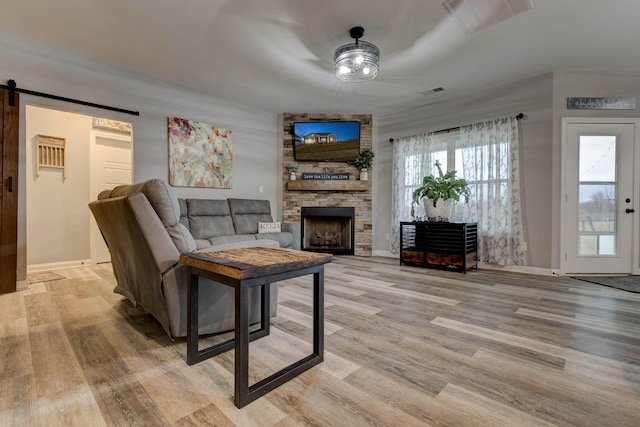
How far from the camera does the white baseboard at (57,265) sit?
164 inches

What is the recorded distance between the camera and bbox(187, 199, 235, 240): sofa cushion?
4.21 meters

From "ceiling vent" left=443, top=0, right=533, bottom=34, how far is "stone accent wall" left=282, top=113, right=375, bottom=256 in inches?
112

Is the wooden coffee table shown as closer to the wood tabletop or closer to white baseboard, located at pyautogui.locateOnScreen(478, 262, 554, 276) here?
the wood tabletop

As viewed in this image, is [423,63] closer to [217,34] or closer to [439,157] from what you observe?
[439,157]

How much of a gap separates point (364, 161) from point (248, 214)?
224 cm

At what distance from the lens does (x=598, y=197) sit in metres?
3.85

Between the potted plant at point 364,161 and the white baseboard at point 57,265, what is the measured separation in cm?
462

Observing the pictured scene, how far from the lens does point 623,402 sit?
1.32 meters

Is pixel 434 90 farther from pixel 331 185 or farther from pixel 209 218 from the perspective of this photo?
pixel 209 218

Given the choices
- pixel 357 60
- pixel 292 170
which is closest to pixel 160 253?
pixel 357 60

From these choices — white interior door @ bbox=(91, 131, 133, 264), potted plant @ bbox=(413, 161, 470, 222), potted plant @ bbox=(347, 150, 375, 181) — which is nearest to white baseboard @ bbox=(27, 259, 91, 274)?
white interior door @ bbox=(91, 131, 133, 264)

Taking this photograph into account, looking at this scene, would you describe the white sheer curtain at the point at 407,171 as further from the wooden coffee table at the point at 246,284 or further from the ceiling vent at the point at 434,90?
the wooden coffee table at the point at 246,284

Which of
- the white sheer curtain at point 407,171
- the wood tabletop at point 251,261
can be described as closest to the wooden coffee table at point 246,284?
the wood tabletop at point 251,261

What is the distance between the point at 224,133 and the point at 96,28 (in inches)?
82.9
